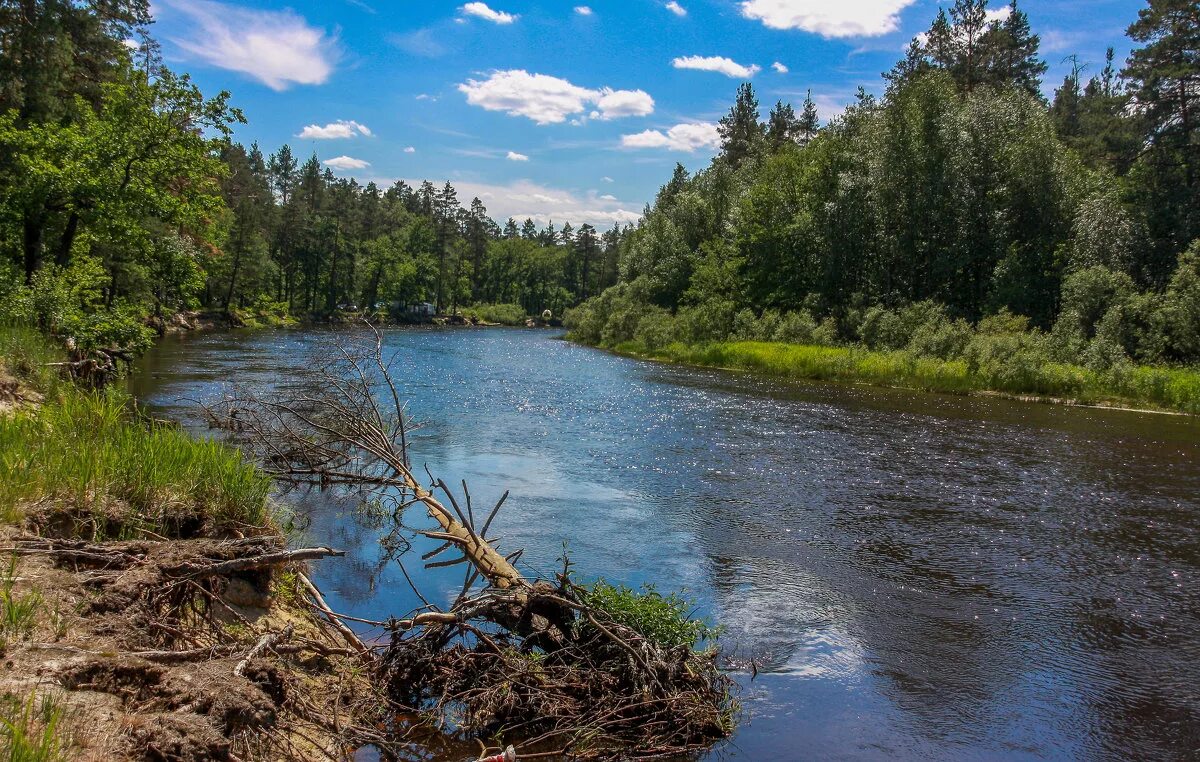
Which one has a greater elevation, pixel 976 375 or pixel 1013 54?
pixel 1013 54

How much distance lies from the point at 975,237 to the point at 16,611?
1871 inches

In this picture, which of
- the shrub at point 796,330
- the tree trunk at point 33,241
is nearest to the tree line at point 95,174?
the tree trunk at point 33,241

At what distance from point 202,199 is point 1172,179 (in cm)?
4430

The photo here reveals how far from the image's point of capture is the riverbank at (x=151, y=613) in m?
4.23

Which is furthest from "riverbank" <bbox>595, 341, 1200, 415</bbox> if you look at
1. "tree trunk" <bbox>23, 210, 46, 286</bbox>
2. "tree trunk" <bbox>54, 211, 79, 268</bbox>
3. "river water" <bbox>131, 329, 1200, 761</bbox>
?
"tree trunk" <bbox>23, 210, 46, 286</bbox>

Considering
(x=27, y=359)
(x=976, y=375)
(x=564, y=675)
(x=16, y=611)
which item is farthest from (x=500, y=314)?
(x=16, y=611)

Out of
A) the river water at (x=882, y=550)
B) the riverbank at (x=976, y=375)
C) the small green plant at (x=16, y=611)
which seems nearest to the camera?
the small green plant at (x=16, y=611)

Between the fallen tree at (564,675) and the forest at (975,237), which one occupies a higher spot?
the forest at (975,237)

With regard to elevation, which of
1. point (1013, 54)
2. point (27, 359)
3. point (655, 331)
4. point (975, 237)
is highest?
point (1013, 54)

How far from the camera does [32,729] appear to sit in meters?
3.84

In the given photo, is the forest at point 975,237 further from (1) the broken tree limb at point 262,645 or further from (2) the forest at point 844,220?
(1) the broken tree limb at point 262,645

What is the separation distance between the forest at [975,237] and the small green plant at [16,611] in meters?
34.0

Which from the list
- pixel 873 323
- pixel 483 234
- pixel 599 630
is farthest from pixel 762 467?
pixel 483 234

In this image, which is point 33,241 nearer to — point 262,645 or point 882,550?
point 262,645
